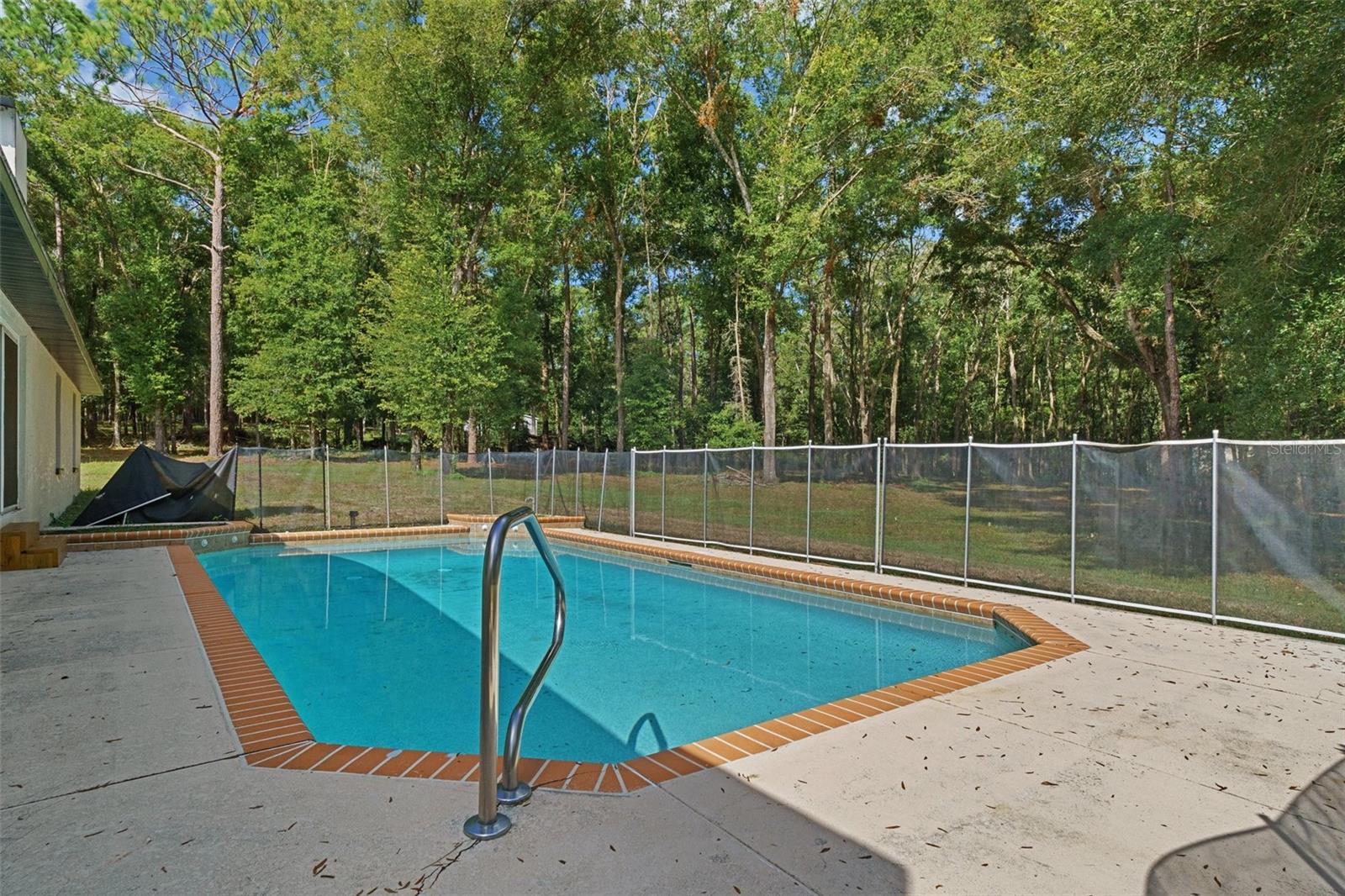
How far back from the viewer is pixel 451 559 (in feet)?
35.0

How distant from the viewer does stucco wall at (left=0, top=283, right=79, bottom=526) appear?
7531mm

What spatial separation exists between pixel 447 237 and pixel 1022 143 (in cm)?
1555

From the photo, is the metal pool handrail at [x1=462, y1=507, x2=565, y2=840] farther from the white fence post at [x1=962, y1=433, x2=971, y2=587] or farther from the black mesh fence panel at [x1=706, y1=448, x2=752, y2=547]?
the black mesh fence panel at [x1=706, y1=448, x2=752, y2=547]

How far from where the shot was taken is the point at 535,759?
101 inches

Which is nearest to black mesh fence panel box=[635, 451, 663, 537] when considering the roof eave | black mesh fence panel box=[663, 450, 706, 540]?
black mesh fence panel box=[663, 450, 706, 540]

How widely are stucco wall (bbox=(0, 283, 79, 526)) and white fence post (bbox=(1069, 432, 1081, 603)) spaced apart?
33.6 ft

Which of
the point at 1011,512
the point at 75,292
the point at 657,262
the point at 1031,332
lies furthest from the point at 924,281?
the point at 75,292

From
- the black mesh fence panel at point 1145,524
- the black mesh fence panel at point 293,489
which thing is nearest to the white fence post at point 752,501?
the black mesh fence panel at point 1145,524

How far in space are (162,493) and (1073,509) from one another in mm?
12599

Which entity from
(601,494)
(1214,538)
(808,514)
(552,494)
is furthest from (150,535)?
(1214,538)

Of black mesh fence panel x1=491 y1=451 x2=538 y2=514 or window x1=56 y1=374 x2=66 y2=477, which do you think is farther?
black mesh fence panel x1=491 y1=451 x2=538 y2=514

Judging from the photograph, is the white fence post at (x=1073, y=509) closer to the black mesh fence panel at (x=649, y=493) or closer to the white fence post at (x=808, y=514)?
the white fence post at (x=808, y=514)

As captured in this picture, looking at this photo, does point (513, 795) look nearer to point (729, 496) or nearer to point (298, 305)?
point (729, 496)

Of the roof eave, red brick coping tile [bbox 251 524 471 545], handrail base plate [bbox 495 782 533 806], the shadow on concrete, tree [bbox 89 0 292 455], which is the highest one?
tree [bbox 89 0 292 455]
